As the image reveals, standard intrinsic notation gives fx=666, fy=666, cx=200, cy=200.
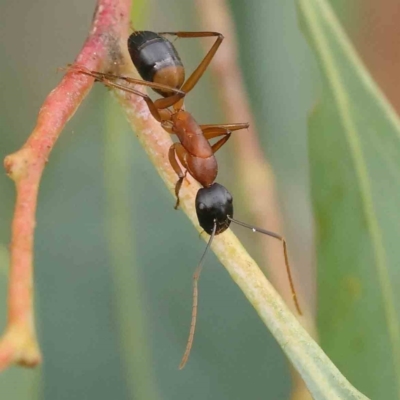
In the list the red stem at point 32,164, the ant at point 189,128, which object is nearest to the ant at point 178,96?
the ant at point 189,128

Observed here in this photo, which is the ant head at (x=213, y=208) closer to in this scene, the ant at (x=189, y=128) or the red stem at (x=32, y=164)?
the ant at (x=189, y=128)

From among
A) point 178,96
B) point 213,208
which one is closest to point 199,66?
point 178,96

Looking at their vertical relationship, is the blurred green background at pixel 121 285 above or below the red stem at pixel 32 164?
below

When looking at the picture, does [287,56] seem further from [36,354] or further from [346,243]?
[36,354]

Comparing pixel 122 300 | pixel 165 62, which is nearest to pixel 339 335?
pixel 122 300

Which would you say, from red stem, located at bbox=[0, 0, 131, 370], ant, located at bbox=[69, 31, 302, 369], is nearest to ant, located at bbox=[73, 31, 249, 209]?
ant, located at bbox=[69, 31, 302, 369]

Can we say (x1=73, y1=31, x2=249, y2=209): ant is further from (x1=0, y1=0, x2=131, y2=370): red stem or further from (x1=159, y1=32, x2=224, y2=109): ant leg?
(x1=0, y1=0, x2=131, y2=370): red stem
